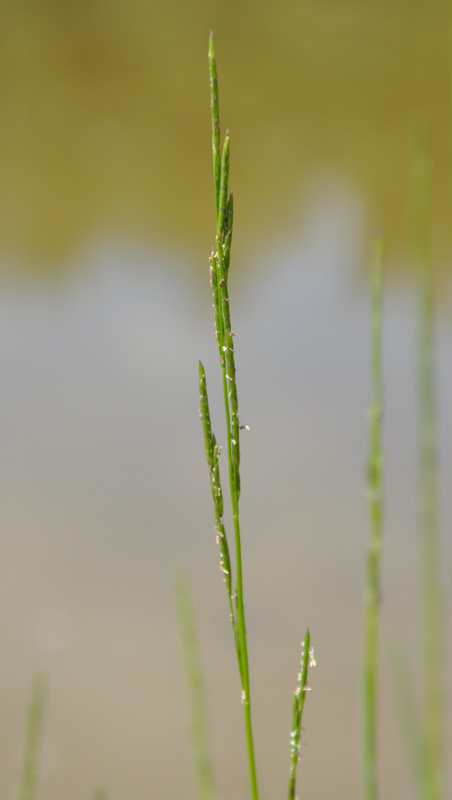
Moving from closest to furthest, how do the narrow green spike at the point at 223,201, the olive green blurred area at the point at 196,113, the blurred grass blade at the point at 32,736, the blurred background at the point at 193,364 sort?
the narrow green spike at the point at 223,201 → the blurred grass blade at the point at 32,736 → the blurred background at the point at 193,364 → the olive green blurred area at the point at 196,113

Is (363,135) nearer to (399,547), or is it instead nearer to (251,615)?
(399,547)

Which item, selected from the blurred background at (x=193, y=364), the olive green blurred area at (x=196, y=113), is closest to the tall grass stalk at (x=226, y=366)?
the blurred background at (x=193, y=364)

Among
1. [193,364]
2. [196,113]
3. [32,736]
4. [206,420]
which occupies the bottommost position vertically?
[193,364]

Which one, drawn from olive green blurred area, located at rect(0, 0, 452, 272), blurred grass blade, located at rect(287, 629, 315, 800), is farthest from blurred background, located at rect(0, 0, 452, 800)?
blurred grass blade, located at rect(287, 629, 315, 800)

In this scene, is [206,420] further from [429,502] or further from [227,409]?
[429,502]

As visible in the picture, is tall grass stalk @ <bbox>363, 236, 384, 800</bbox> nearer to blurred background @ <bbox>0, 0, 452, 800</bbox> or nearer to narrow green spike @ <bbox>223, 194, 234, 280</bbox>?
narrow green spike @ <bbox>223, 194, 234, 280</bbox>

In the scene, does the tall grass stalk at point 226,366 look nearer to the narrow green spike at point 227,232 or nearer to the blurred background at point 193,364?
the narrow green spike at point 227,232

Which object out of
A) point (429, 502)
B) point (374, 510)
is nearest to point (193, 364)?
point (429, 502)

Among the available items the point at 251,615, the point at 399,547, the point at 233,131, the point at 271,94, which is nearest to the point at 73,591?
the point at 251,615
